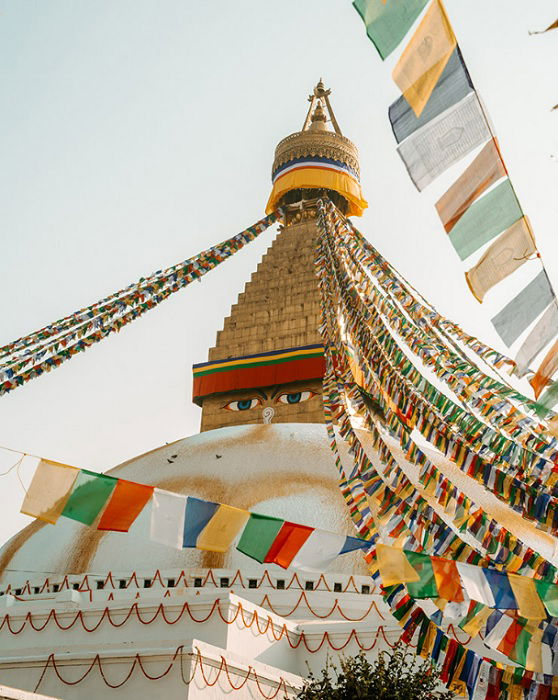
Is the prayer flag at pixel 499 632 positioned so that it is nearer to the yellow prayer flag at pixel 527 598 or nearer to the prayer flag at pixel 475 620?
the prayer flag at pixel 475 620

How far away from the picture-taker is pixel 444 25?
4.00 m

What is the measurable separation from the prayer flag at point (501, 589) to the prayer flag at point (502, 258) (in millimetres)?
1663

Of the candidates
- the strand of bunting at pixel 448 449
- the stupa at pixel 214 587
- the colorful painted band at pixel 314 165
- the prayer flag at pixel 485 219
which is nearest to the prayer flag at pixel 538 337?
the prayer flag at pixel 485 219

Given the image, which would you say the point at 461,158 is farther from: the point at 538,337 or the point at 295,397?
the point at 295,397

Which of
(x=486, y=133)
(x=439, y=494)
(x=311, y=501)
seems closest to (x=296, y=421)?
(x=311, y=501)

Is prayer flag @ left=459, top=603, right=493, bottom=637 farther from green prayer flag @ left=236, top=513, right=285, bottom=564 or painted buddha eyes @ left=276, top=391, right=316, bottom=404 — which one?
painted buddha eyes @ left=276, top=391, right=316, bottom=404

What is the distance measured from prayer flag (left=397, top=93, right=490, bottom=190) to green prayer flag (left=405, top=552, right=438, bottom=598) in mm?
2235

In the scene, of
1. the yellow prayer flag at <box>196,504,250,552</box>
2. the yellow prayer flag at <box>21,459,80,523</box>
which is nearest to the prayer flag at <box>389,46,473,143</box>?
the yellow prayer flag at <box>196,504,250,552</box>

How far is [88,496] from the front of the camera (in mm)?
6070

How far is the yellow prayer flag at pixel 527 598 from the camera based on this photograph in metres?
4.78

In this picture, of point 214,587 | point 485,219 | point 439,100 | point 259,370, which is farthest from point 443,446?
point 259,370

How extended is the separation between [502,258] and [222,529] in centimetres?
277

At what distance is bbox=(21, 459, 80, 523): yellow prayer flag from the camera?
6.00 meters

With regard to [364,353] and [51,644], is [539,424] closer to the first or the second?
[364,353]
